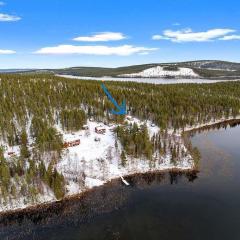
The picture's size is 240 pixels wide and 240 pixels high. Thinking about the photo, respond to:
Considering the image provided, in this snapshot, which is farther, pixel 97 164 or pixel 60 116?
pixel 60 116

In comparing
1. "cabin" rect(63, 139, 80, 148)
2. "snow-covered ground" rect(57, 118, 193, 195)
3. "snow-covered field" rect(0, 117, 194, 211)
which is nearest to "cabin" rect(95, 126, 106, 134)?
"snow-covered field" rect(0, 117, 194, 211)

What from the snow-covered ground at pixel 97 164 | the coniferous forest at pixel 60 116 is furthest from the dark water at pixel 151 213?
the coniferous forest at pixel 60 116

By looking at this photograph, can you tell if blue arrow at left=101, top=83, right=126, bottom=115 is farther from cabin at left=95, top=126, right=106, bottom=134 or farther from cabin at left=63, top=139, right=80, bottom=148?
cabin at left=63, top=139, right=80, bottom=148

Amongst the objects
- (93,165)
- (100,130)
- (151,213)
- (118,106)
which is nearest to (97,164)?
(93,165)

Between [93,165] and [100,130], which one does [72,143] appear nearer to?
[93,165]

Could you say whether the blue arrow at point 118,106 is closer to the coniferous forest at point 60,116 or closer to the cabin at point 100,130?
the coniferous forest at point 60,116

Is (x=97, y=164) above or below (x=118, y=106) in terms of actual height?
below
